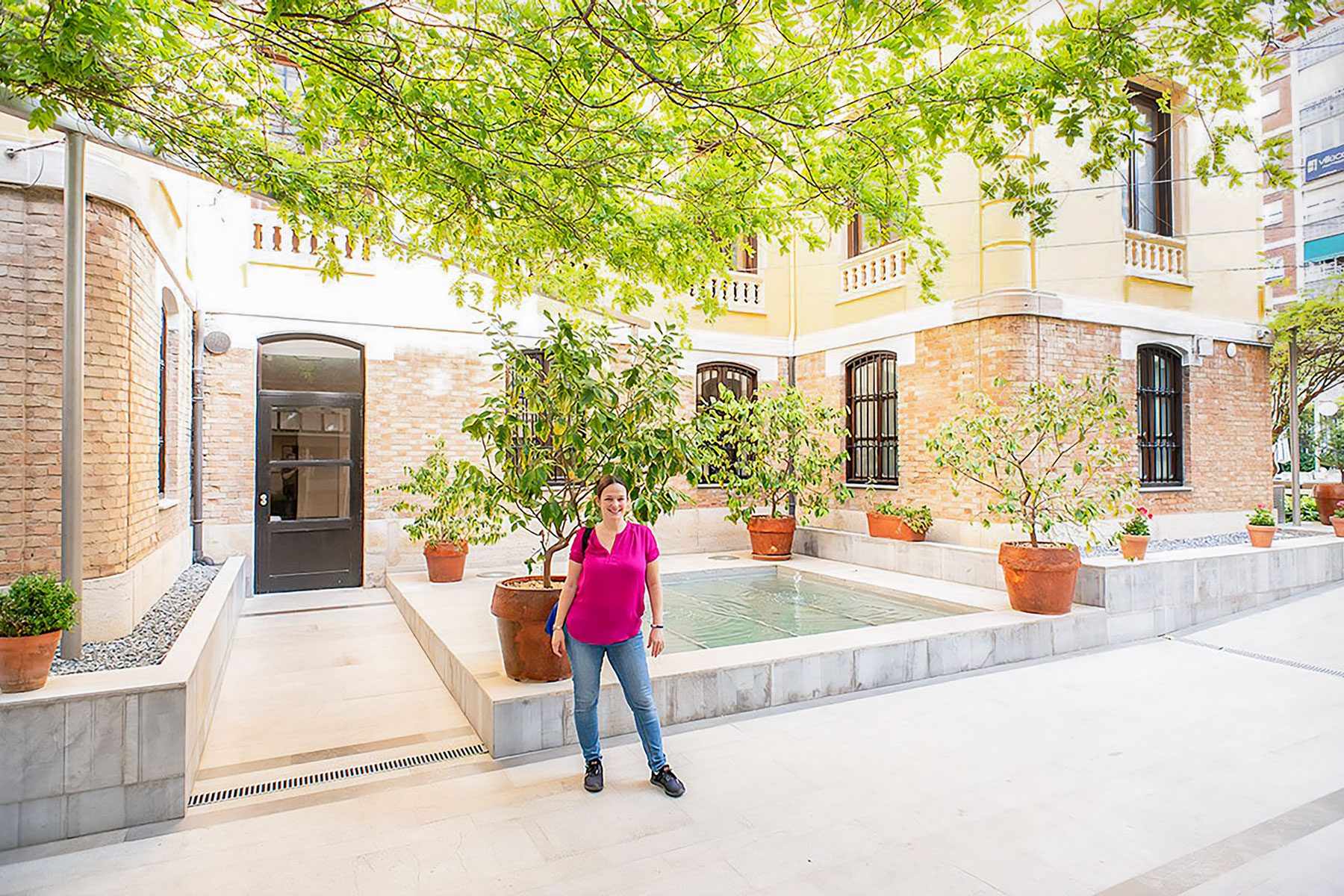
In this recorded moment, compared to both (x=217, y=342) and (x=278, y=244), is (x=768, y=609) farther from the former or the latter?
(x=278, y=244)

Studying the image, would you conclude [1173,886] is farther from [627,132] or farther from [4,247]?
[4,247]

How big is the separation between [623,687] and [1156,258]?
10.3 metres

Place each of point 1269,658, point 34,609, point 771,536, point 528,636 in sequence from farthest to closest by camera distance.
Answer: point 771,536 < point 1269,658 < point 528,636 < point 34,609

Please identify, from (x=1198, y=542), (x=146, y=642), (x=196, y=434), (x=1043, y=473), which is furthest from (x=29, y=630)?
(x=1198, y=542)

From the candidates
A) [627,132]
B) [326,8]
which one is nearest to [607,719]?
[627,132]

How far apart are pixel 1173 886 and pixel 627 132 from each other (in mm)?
4465

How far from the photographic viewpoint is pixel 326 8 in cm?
346

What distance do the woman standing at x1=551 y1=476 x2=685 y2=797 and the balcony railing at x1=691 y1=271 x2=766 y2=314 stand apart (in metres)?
9.00

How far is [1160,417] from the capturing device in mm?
10711

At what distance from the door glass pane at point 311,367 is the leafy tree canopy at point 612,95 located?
167 inches

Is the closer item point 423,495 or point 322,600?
point 322,600

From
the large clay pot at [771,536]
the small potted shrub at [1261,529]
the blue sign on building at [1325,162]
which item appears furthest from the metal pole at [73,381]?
the blue sign on building at [1325,162]

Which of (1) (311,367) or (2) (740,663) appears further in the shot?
(1) (311,367)

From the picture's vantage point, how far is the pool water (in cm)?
693
